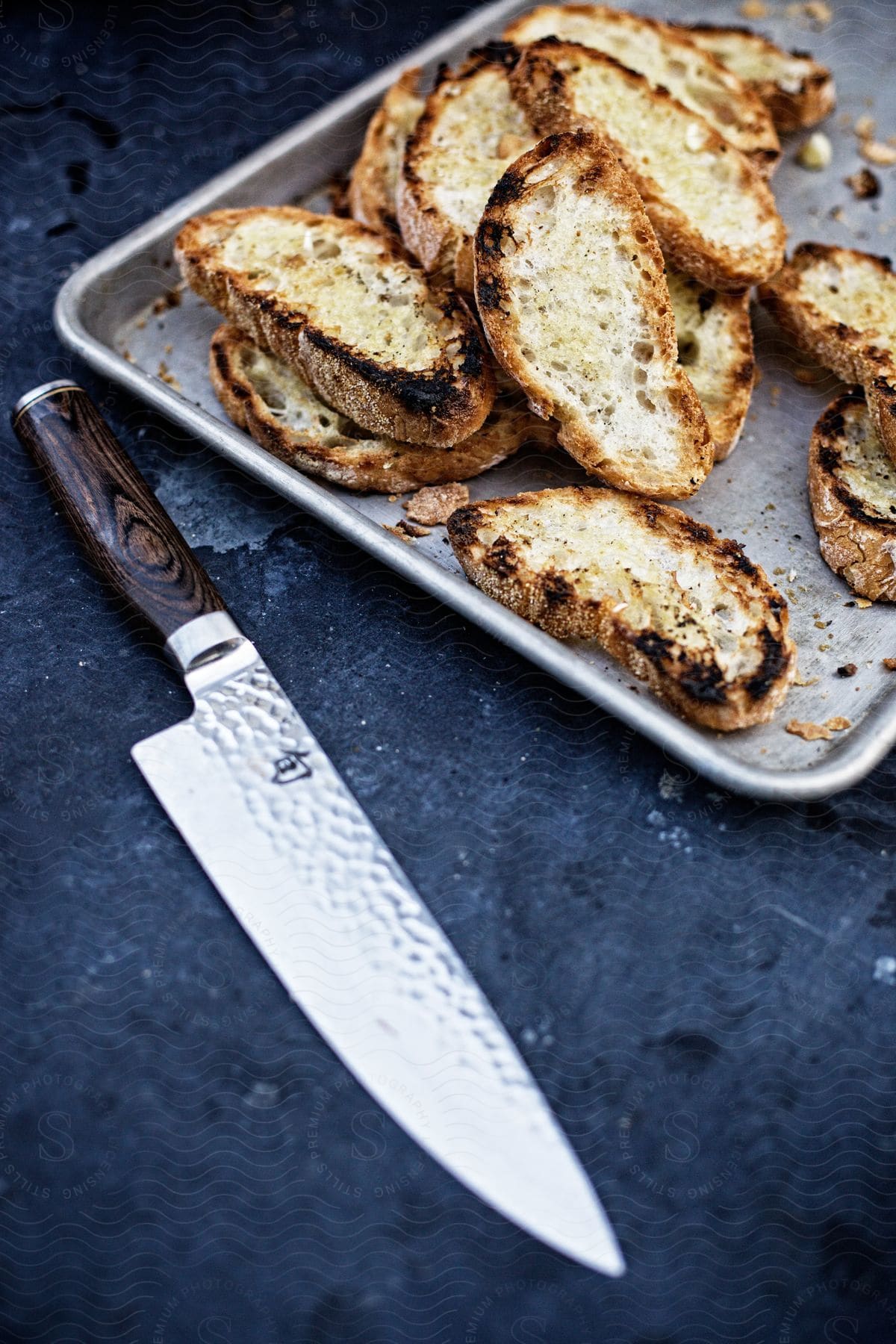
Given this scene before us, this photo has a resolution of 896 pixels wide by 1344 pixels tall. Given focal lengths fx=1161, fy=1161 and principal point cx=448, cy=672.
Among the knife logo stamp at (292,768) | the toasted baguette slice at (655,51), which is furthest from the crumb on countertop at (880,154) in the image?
the knife logo stamp at (292,768)

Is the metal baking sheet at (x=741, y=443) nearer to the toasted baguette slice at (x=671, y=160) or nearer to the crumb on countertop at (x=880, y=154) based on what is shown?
the crumb on countertop at (x=880, y=154)

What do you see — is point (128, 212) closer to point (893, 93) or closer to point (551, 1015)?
point (893, 93)

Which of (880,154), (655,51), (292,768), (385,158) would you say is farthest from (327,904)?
(880,154)

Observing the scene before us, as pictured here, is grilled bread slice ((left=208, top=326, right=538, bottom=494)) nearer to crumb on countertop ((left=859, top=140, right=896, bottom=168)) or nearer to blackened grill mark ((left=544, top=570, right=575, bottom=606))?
blackened grill mark ((left=544, top=570, right=575, bottom=606))

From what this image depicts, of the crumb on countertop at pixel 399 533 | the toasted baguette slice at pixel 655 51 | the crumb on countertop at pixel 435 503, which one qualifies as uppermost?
the toasted baguette slice at pixel 655 51

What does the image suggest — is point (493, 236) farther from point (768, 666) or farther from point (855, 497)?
point (768, 666)
